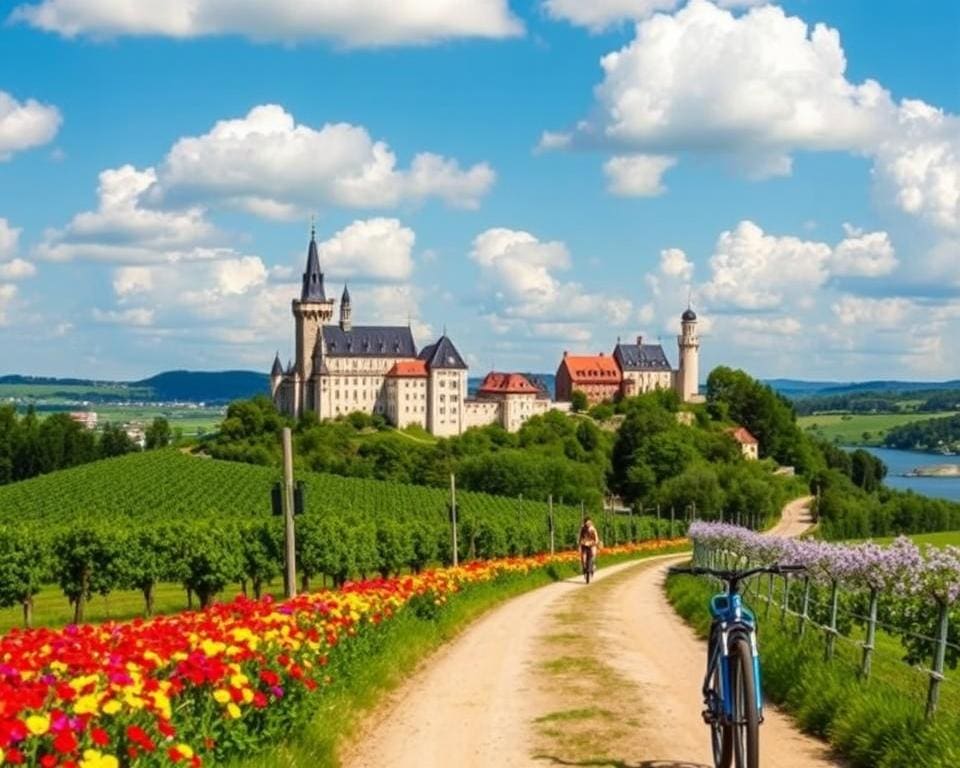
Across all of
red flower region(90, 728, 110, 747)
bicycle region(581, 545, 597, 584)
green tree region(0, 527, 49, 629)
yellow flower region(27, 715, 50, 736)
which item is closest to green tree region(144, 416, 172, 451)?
green tree region(0, 527, 49, 629)

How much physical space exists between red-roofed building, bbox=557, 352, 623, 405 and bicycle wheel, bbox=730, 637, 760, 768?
18395 cm

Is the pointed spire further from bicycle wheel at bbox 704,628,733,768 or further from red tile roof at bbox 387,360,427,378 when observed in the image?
bicycle wheel at bbox 704,628,733,768

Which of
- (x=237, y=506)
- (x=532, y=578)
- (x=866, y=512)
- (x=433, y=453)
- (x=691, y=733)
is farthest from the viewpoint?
(x=433, y=453)

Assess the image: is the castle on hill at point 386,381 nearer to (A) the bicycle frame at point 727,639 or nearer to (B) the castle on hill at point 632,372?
(B) the castle on hill at point 632,372

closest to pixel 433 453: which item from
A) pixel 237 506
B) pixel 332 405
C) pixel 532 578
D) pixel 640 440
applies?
pixel 640 440

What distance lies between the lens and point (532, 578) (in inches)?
1206

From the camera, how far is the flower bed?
579 cm

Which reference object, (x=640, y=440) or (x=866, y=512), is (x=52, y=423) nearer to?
(x=640, y=440)

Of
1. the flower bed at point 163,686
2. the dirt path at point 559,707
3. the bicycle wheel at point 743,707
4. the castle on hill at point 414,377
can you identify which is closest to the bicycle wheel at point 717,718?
the bicycle wheel at point 743,707

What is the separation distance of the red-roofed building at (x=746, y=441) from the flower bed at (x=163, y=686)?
140844mm

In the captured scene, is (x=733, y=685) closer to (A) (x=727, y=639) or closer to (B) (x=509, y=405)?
(A) (x=727, y=639)

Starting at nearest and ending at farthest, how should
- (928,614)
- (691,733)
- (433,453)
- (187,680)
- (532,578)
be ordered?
(187,680), (691,733), (928,614), (532,578), (433,453)

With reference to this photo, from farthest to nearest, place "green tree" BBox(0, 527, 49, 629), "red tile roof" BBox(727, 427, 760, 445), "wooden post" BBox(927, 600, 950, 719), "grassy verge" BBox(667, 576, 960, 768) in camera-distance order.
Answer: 1. "red tile roof" BBox(727, 427, 760, 445)
2. "green tree" BBox(0, 527, 49, 629)
3. "wooden post" BBox(927, 600, 950, 719)
4. "grassy verge" BBox(667, 576, 960, 768)

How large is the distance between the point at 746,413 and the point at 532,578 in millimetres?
138663
